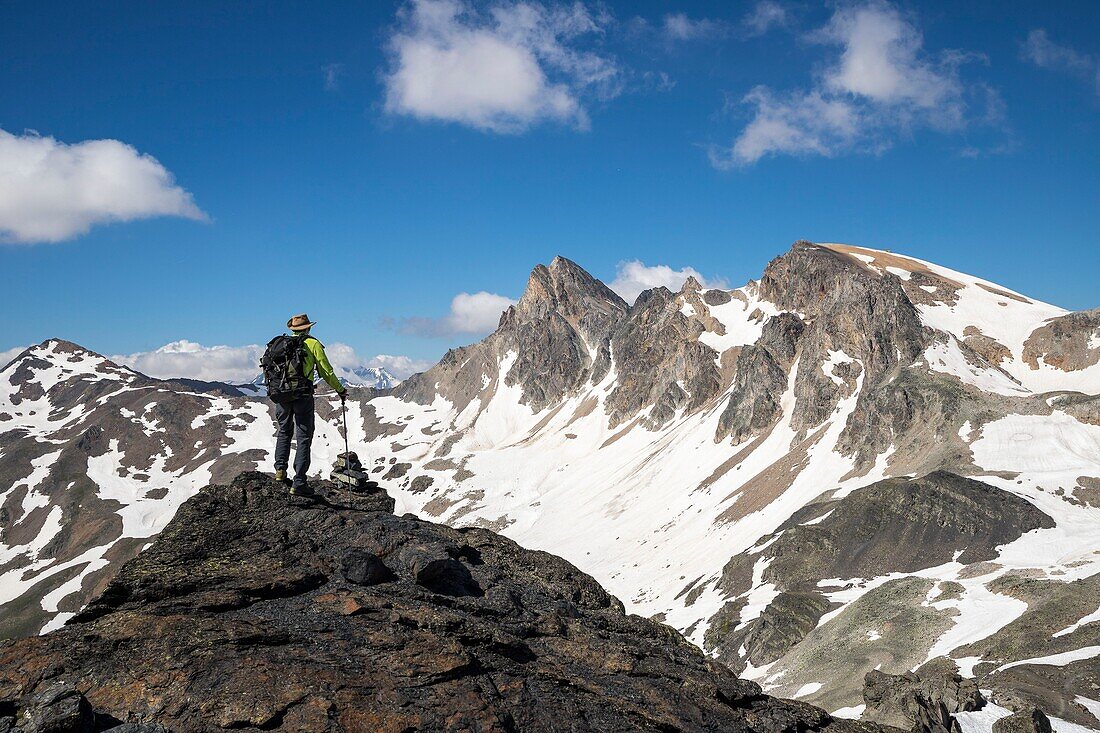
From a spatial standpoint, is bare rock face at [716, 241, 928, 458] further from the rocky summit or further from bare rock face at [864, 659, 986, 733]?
the rocky summit

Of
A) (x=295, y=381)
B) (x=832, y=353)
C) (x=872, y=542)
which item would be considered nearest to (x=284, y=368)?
(x=295, y=381)

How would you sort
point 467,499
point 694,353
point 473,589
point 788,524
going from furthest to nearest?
1. point 694,353
2. point 467,499
3. point 788,524
4. point 473,589

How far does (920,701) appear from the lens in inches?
901

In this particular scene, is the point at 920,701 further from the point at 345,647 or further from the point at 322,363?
the point at 322,363

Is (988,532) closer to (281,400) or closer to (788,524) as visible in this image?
(788,524)

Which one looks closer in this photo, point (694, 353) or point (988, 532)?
point (988, 532)

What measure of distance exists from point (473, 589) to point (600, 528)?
404ft

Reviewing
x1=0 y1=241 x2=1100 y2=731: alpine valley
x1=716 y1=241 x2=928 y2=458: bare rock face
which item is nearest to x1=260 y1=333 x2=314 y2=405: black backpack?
x1=0 y1=241 x2=1100 y2=731: alpine valley

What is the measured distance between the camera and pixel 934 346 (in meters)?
122

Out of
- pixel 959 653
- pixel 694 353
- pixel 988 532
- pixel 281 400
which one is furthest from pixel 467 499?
pixel 281 400

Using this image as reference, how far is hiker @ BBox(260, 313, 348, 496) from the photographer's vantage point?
17391 mm

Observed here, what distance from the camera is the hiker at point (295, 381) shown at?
17391mm

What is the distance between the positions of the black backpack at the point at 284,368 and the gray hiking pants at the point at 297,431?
1.01 ft

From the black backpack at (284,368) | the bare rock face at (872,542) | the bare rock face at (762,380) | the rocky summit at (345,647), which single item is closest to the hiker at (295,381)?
the black backpack at (284,368)
